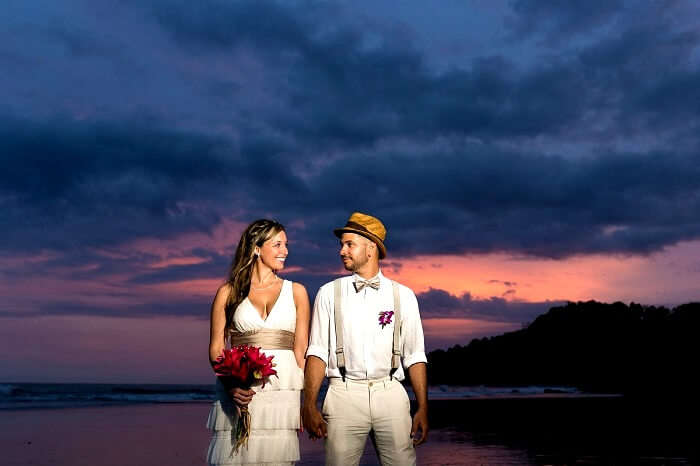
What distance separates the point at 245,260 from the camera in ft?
21.2

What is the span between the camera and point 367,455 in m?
13.2

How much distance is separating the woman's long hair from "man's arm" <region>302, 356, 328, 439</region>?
0.81 m

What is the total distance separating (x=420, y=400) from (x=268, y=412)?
1298 millimetres

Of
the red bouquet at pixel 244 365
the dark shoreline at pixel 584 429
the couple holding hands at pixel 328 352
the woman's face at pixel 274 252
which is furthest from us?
the dark shoreline at pixel 584 429

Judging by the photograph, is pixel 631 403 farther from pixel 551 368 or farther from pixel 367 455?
pixel 551 368

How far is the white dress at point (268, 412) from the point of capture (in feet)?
20.5

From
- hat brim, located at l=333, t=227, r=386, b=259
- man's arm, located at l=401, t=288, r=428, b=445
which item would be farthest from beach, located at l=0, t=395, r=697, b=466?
hat brim, located at l=333, t=227, r=386, b=259

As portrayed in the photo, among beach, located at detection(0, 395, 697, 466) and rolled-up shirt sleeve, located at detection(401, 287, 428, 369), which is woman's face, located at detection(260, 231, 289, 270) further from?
beach, located at detection(0, 395, 697, 466)

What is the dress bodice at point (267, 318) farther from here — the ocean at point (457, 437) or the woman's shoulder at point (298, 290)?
the ocean at point (457, 437)

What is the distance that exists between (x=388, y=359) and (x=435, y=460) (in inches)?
275

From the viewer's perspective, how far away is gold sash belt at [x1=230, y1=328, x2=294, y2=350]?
6352mm

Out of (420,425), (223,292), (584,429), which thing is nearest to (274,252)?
(223,292)

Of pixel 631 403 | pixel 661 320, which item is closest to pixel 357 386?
pixel 631 403

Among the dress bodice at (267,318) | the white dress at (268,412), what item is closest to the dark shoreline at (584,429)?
the white dress at (268,412)
